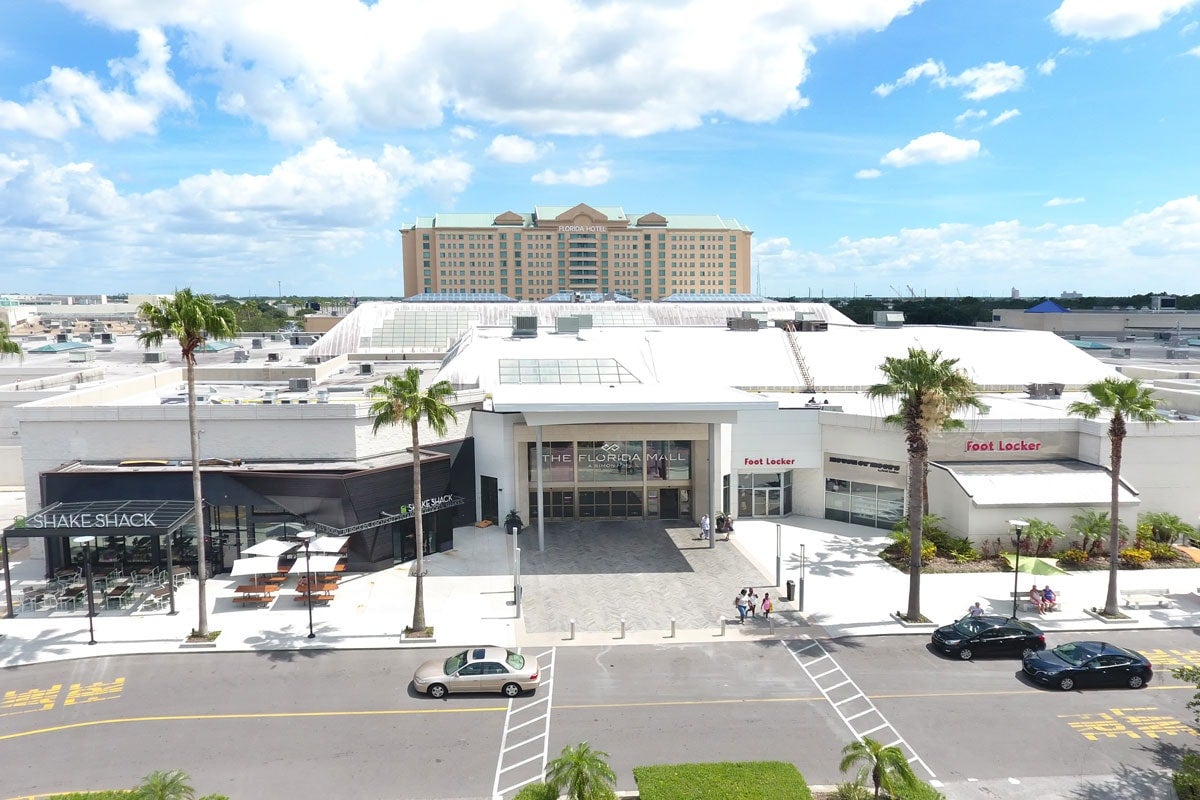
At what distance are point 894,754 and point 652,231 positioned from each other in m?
178

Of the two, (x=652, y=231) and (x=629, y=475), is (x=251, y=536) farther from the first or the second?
(x=652, y=231)

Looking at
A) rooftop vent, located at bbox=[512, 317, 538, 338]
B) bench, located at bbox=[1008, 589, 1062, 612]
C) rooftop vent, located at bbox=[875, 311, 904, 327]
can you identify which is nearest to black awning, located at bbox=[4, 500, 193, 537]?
rooftop vent, located at bbox=[512, 317, 538, 338]

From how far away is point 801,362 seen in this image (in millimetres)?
55062

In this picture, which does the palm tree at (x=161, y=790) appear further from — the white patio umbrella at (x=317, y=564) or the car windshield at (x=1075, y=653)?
the car windshield at (x=1075, y=653)

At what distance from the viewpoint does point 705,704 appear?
22.2 metres

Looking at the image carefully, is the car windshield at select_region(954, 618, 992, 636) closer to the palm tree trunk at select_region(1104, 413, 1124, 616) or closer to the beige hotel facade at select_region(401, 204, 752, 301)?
the palm tree trunk at select_region(1104, 413, 1124, 616)

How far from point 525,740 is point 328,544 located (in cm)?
1432

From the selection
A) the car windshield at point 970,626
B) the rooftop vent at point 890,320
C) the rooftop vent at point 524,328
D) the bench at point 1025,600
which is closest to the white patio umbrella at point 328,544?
the car windshield at point 970,626

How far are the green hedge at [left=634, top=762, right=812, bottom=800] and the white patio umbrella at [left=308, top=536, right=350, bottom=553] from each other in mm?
17168

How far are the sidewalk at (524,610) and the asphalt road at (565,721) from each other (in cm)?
114

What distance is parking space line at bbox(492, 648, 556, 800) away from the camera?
1847 centimetres

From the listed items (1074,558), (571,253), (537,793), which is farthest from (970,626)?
(571,253)

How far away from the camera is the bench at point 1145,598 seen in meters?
30.2

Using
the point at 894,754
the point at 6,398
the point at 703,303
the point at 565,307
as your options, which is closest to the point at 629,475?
the point at 894,754
